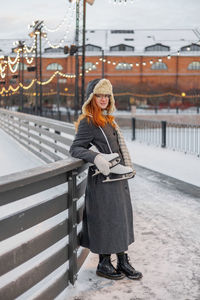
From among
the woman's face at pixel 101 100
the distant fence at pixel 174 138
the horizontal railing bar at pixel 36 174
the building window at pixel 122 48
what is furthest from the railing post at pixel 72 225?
the building window at pixel 122 48

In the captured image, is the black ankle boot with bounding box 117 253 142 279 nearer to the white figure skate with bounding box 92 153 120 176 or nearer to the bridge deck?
the bridge deck

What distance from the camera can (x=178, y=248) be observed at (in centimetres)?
476

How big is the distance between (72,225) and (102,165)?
23.5 inches

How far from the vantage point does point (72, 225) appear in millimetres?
3562

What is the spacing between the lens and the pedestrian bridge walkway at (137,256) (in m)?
2.86

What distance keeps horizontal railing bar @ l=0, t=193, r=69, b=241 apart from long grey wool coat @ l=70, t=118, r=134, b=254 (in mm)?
367

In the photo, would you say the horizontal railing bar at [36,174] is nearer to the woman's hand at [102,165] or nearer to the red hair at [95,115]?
the woman's hand at [102,165]

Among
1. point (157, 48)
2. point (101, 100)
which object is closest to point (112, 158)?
point (101, 100)

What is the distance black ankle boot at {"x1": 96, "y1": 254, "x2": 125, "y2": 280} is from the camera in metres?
3.86

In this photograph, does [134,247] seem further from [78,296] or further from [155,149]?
[155,149]

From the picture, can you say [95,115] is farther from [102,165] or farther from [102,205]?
[102,205]

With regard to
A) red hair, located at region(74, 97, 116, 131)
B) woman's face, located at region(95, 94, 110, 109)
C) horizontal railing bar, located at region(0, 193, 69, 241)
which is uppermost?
woman's face, located at region(95, 94, 110, 109)

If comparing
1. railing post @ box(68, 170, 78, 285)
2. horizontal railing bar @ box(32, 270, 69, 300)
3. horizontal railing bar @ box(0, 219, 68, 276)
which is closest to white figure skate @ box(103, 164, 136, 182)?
railing post @ box(68, 170, 78, 285)

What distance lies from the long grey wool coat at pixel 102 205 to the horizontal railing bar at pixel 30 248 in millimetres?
321
